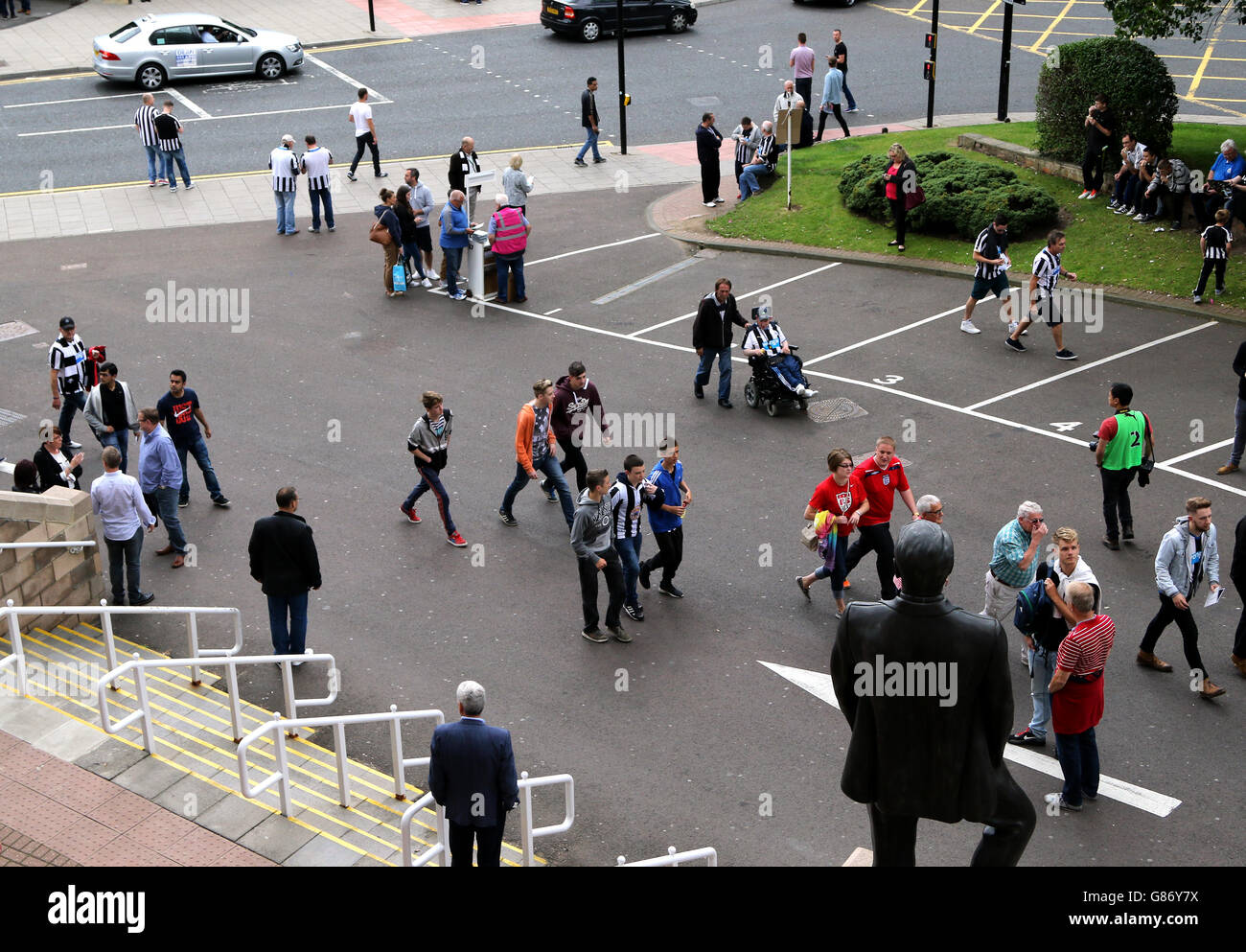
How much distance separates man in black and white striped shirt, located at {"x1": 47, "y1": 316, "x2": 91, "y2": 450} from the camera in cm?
1581

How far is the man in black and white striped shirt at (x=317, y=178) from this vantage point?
23.0 m

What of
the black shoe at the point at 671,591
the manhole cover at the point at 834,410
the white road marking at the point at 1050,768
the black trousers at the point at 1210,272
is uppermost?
the black trousers at the point at 1210,272

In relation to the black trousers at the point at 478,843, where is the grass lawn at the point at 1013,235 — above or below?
above

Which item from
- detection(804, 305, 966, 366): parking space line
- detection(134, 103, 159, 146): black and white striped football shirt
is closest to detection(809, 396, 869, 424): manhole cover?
detection(804, 305, 966, 366): parking space line

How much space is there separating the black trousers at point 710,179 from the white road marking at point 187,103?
12.3 metres

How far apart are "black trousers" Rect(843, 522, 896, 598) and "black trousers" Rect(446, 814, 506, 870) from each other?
5.21 metres

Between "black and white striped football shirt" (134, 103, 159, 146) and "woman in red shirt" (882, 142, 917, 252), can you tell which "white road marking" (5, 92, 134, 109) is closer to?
"black and white striped football shirt" (134, 103, 159, 146)

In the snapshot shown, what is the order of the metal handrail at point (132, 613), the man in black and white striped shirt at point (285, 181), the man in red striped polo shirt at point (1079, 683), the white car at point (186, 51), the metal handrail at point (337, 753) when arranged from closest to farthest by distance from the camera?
the metal handrail at point (337, 753), the man in red striped polo shirt at point (1079, 683), the metal handrail at point (132, 613), the man in black and white striped shirt at point (285, 181), the white car at point (186, 51)

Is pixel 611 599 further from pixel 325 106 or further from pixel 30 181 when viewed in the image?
pixel 325 106

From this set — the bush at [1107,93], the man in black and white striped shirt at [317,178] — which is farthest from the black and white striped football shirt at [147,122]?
the bush at [1107,93]

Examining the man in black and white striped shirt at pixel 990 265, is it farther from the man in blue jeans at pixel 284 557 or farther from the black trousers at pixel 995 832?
the black trousers at pixel 995 832

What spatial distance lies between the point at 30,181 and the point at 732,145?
1380cm

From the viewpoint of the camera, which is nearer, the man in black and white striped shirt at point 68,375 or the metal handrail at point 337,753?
the metal handrail at point 337,753

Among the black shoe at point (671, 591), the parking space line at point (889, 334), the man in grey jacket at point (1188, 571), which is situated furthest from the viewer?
the parking space line at point (889, 334)
